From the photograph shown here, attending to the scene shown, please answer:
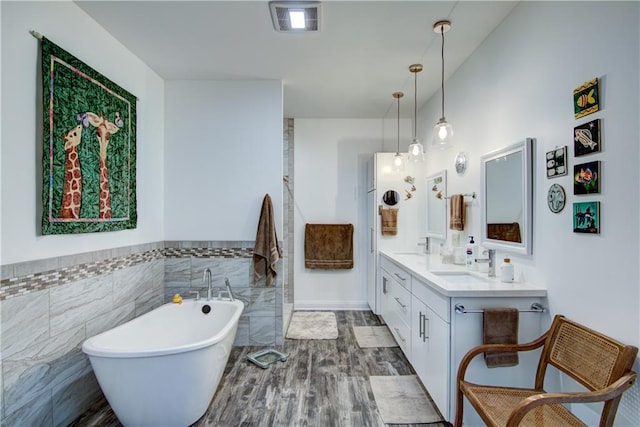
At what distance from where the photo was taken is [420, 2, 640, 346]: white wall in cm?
135

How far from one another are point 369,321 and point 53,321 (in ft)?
9.97

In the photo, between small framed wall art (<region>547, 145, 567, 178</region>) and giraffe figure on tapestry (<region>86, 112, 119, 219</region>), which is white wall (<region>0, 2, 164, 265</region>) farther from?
small framed wall art (<region>547, 145, 567, 178</region>)

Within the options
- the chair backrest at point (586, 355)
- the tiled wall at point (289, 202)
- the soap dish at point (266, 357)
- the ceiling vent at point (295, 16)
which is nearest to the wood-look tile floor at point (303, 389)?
the soap dish at point (266, 357)

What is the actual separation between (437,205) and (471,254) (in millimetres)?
988

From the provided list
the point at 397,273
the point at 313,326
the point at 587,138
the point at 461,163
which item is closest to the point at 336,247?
the point at 313,326

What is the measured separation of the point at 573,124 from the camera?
1.64m

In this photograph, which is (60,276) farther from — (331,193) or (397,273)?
(331,193)

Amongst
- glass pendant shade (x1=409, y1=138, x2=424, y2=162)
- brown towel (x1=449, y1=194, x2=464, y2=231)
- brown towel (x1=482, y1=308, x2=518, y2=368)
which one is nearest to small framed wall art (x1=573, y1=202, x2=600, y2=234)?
brown towel (x1=482, y1=308, x2=518, y2=368)

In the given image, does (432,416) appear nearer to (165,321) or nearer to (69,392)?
(165,321)

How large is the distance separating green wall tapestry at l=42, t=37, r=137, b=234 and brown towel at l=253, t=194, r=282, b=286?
106 centimetres

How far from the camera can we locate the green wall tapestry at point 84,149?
6.01ft

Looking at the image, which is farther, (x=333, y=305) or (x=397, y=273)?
(x=333, y=305)

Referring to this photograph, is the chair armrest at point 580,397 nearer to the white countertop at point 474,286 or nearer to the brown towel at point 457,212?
the white countertop at point 474,286

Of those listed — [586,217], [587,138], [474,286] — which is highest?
[587,138]
